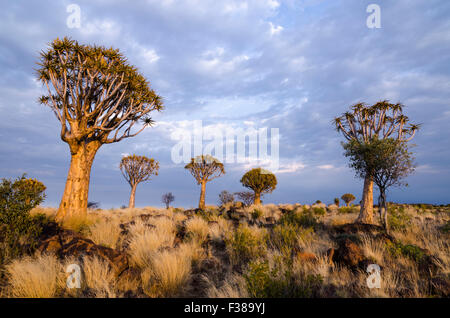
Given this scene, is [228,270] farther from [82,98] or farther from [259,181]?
[259,181]

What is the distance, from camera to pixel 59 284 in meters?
4.40

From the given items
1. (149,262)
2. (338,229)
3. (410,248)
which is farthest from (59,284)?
(338,229)

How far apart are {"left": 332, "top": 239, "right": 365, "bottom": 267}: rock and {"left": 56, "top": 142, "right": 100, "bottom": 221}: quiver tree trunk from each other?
11496mm

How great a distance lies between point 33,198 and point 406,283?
36.4 ft

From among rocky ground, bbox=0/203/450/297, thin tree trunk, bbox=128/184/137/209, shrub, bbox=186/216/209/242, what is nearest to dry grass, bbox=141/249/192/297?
rocky ground, bbox=0/203/450/297

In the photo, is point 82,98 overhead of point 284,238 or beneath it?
overhead

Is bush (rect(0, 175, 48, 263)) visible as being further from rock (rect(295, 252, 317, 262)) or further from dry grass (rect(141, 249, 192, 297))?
rock (rect(295, 252, 317, 262))

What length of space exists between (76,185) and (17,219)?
456cm

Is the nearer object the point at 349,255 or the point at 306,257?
the point at 349,255

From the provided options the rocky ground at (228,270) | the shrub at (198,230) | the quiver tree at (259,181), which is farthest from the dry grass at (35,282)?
the quiver tree at (259,181)

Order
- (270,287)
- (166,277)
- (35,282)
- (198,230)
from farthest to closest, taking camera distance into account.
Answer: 1. (198,230)
2. (166,277)
3. (35,282)
4. (270,287)

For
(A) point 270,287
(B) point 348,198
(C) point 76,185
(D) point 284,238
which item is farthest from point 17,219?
(B) point 348,198

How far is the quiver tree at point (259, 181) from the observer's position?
3438cm

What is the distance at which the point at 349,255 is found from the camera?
18.1ft
